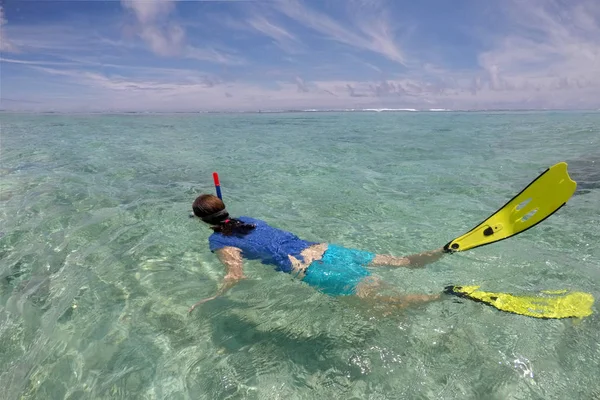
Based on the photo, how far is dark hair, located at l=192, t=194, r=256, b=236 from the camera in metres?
4.49

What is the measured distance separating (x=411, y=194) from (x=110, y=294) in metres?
8.17

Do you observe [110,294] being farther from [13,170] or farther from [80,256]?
[13,170]

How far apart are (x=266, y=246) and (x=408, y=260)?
203 centimetres

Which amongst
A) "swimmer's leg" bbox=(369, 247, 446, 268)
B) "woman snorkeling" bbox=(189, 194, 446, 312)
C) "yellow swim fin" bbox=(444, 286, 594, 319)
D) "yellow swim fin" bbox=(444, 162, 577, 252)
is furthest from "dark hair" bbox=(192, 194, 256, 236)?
"yellow swim fin" bbox=(444, 162, 577, 252)

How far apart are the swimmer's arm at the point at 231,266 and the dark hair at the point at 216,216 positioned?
0.23m

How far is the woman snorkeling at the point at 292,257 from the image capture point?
14.2 feet

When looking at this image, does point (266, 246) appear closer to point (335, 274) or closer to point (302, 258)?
point (302, 258)

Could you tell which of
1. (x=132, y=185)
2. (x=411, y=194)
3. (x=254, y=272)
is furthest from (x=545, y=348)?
(x=132, y=185)

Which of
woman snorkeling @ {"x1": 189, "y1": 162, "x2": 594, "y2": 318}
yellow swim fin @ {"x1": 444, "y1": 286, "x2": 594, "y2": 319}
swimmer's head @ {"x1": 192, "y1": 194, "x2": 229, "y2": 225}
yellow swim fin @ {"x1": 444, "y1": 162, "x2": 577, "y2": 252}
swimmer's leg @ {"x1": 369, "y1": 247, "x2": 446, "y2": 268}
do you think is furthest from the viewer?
yellow swim fin @ {"x1": 444, "y1": 162, "x2": 577, "y2": 252}

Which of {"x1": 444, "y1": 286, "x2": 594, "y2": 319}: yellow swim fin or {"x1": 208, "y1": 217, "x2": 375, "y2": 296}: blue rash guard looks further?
{"x1": 208, "y1": 217, "x2": 375, "y2": 296}: blue rash guard

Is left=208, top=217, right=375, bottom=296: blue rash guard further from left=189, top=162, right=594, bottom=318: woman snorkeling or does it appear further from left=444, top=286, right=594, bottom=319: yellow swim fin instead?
left=444, top=286, right=594, bottom=319: yellow swim fin

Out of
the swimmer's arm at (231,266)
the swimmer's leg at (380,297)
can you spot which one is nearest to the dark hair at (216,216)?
the swimmer's arm at (231,266)

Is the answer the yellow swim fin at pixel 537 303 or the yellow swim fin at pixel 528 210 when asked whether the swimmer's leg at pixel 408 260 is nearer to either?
the yellow swim fin at pixel 528 210

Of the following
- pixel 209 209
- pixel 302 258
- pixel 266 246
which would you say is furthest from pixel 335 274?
pixel 209 209
